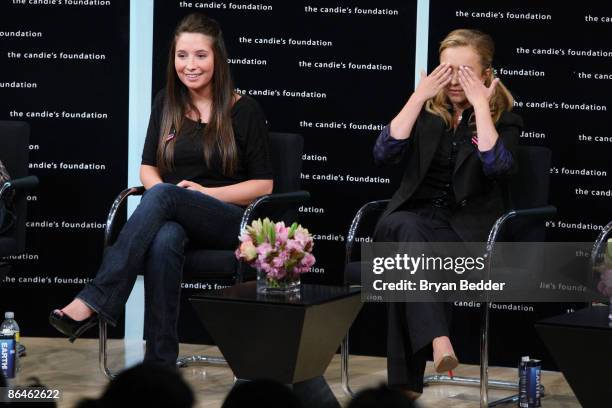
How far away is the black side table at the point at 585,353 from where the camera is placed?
3322mm

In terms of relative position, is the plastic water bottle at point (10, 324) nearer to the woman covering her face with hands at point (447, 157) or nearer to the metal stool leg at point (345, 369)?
the metal stool leg at point (345, 369)

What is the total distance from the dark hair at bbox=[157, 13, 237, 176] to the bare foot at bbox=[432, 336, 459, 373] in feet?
4.05

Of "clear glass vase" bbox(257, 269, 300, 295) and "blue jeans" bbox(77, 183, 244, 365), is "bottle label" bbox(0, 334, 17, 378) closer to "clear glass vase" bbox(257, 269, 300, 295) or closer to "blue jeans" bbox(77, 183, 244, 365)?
"blue jeans" bbox(77, 183, 244, 365)

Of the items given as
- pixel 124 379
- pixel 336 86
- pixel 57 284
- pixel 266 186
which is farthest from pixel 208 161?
pixel 124 379

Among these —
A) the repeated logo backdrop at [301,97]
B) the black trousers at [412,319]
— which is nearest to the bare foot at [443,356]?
the black trousers at [412,319]

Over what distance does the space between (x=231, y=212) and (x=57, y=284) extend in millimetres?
1356

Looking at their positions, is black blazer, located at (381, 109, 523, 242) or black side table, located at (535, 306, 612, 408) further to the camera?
black blazer, located at (381, 109, 523, 242)

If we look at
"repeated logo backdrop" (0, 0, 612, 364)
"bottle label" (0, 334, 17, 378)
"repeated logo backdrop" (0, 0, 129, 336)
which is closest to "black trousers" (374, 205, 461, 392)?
"repeated logo backdrop" (0, 0, 612, 364)

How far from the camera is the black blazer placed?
416 centimetres

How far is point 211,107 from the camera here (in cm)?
462

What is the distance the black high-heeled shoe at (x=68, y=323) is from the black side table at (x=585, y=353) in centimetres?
172

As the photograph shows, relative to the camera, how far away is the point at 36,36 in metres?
5.15

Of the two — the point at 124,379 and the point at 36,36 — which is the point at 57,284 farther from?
the point at 124,379

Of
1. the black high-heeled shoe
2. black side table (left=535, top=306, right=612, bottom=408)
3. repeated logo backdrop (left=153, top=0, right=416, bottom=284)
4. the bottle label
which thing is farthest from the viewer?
repeated logo backdrop (left=153, top=0, right=416, bottom=284)
